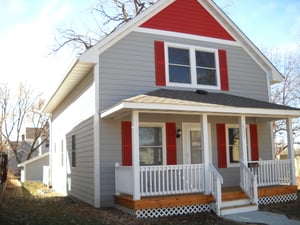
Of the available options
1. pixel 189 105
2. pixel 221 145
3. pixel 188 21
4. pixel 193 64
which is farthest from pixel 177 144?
pixel 188 21

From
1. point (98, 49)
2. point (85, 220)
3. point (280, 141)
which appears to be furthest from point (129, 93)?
point (280, 141)

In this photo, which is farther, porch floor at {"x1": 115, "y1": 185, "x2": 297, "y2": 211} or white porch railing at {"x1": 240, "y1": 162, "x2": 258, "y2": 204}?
white porch railing at {"x1": 240, "y1": 162, "x2": 258, "y2": 204}

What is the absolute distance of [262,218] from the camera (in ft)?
28.0

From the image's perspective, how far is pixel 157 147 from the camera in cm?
1097

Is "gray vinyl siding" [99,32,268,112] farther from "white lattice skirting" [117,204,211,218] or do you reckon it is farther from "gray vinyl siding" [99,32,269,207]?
"white lattice skirting" [117,204,211,218]

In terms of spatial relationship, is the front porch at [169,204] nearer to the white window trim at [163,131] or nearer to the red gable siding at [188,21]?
the white window trim at [163,131]

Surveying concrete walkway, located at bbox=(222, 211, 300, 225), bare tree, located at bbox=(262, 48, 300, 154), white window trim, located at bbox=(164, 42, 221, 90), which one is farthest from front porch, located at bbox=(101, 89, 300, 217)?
bare tree, located at bbox=(262, 48, 300, 154)

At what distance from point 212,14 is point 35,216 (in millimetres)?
9148

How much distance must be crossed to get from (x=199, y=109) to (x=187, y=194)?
246cm

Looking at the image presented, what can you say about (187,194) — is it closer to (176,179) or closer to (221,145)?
(176,179)

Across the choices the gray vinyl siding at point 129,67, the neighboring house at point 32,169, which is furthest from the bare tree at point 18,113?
the gray vinyl siding at point 129,67

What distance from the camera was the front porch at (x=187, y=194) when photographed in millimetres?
8828

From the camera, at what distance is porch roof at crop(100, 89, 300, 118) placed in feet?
28.9

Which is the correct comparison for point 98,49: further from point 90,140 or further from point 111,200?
point 111,200
